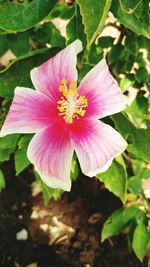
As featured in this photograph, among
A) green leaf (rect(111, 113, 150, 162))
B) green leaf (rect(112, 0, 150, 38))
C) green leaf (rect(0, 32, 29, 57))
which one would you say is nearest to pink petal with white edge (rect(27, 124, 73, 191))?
green leaf (rect(111, 113, 150, 162))

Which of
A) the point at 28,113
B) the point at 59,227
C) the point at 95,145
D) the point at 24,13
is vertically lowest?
the point at 59,227

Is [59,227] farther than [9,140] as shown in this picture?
Yes

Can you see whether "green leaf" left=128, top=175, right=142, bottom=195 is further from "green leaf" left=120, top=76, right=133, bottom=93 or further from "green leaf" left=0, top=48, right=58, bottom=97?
"green leaf" left=0, top=48, right=58, bottom=97

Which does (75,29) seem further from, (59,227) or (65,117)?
(59,227)

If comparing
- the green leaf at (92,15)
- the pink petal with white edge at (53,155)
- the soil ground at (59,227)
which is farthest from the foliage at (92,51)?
the soil ground at (59,227)

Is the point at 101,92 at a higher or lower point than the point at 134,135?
higher

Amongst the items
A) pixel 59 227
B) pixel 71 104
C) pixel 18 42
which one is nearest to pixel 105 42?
pixel 18 42

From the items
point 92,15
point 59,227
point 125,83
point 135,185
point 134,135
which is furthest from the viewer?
point 59,227
